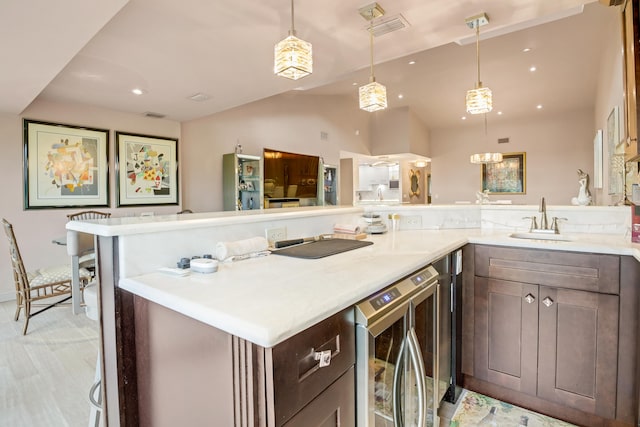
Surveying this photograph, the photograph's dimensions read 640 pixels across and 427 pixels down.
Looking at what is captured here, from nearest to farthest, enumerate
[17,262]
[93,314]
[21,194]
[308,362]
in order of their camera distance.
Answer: [308,362]
[93,314]
[17,262]
[21,194]

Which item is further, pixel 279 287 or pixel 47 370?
pixel 47 370

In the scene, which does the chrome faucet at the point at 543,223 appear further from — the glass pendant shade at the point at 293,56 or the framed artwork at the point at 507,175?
the framed artwork at the point at 507,175

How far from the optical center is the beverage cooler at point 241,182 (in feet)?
17.6

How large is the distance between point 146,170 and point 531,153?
355 inches

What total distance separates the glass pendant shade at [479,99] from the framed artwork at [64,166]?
14.7ft

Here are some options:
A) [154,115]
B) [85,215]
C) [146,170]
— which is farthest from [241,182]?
[85,215]

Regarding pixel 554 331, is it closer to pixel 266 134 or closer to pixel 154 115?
pixel 154 115

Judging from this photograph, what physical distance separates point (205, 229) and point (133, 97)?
136 inches

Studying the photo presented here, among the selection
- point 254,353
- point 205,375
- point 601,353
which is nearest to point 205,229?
point 205,375

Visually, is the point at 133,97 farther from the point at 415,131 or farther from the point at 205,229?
the point at 415,131

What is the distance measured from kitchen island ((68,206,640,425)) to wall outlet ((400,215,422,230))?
0.89 metres

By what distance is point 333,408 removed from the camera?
2.82ft

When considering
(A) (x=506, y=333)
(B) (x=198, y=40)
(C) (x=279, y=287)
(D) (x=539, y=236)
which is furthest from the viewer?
(B) (x=198, y=40)

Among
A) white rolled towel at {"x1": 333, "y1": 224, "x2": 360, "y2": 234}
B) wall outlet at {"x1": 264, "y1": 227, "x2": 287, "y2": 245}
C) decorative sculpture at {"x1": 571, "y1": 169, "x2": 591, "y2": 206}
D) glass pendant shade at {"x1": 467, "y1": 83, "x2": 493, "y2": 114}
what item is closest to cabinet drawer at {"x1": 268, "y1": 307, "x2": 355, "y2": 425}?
wall outlet at {"x1": 264, "y1": 227, "x2": 287, "y2": 245}
